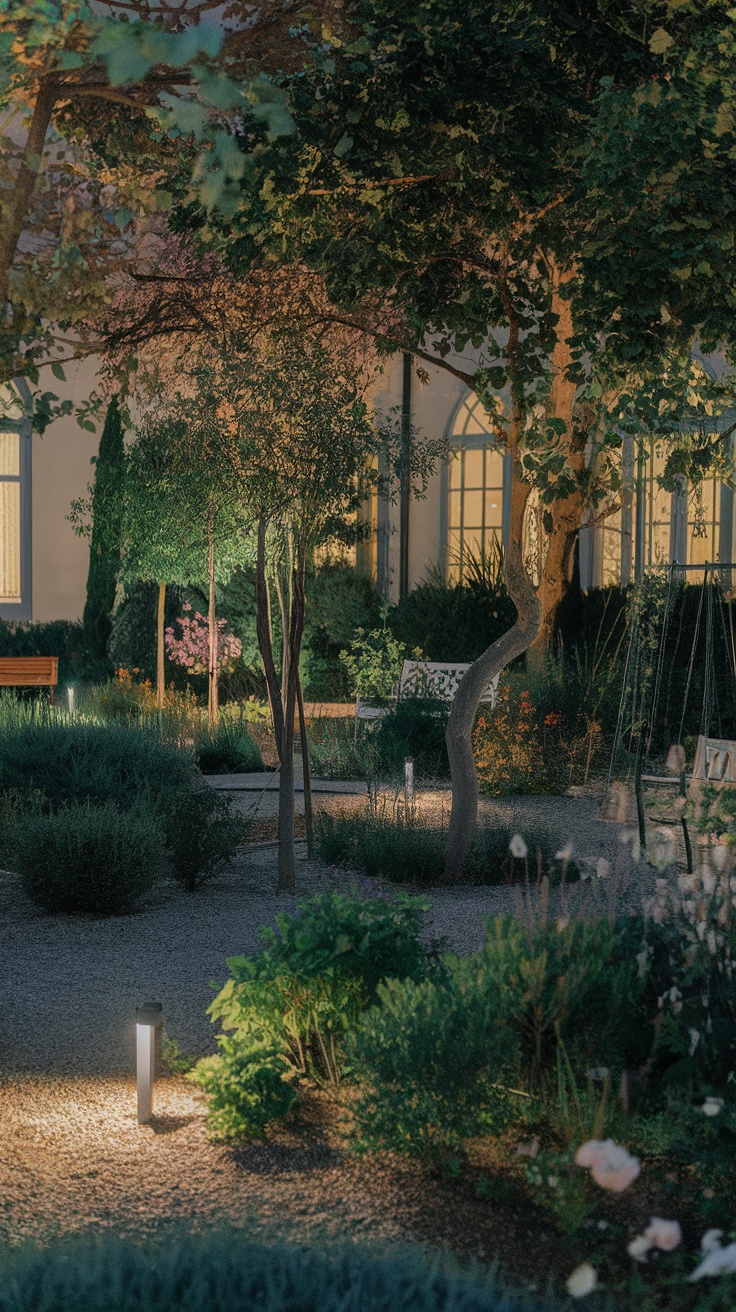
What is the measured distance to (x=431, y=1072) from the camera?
9.91ft

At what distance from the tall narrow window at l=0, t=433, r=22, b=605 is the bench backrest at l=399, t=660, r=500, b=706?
7.80 metres

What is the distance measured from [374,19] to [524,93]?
0.64 m

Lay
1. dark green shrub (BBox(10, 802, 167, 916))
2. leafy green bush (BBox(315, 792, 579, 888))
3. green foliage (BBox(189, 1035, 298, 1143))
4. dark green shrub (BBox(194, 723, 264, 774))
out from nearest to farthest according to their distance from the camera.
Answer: green foliage (BBox(189, 1035, 298, 1143)) < dark green shrub (BBox(10, 802, 167, 916)) < leafy green bush (BBox(315, 792, 579, 888)) < dark green shrub (BBox(194, 723, 264, 774))

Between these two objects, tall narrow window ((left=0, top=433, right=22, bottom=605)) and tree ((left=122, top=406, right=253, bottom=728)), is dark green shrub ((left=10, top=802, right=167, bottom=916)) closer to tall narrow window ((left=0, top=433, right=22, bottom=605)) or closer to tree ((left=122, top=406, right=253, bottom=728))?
tree ((left=122, top=406, right=253, bottom=728))

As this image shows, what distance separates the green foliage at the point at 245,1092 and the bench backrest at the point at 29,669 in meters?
10.3

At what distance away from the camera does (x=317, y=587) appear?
15.9 metres

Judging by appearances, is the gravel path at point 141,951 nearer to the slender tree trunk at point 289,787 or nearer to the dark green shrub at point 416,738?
the slender tree trunk at point 289,787

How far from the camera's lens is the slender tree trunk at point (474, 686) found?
6.36 metres

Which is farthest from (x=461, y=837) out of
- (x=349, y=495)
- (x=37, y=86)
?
(x=37, y=86)

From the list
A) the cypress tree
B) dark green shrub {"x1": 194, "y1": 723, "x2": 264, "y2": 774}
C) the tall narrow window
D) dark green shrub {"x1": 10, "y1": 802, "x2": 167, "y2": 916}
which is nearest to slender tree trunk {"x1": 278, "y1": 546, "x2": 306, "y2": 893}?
dark green shrub {"x1": 10, "y1": 802, "x2": 167, "y2": 916}

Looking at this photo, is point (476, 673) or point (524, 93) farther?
point (476, 673)

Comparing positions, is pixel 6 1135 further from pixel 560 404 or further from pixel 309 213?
pixel 560 404

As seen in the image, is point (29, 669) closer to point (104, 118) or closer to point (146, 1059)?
point (104, 118)

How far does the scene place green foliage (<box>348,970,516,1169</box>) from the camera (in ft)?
9.87
